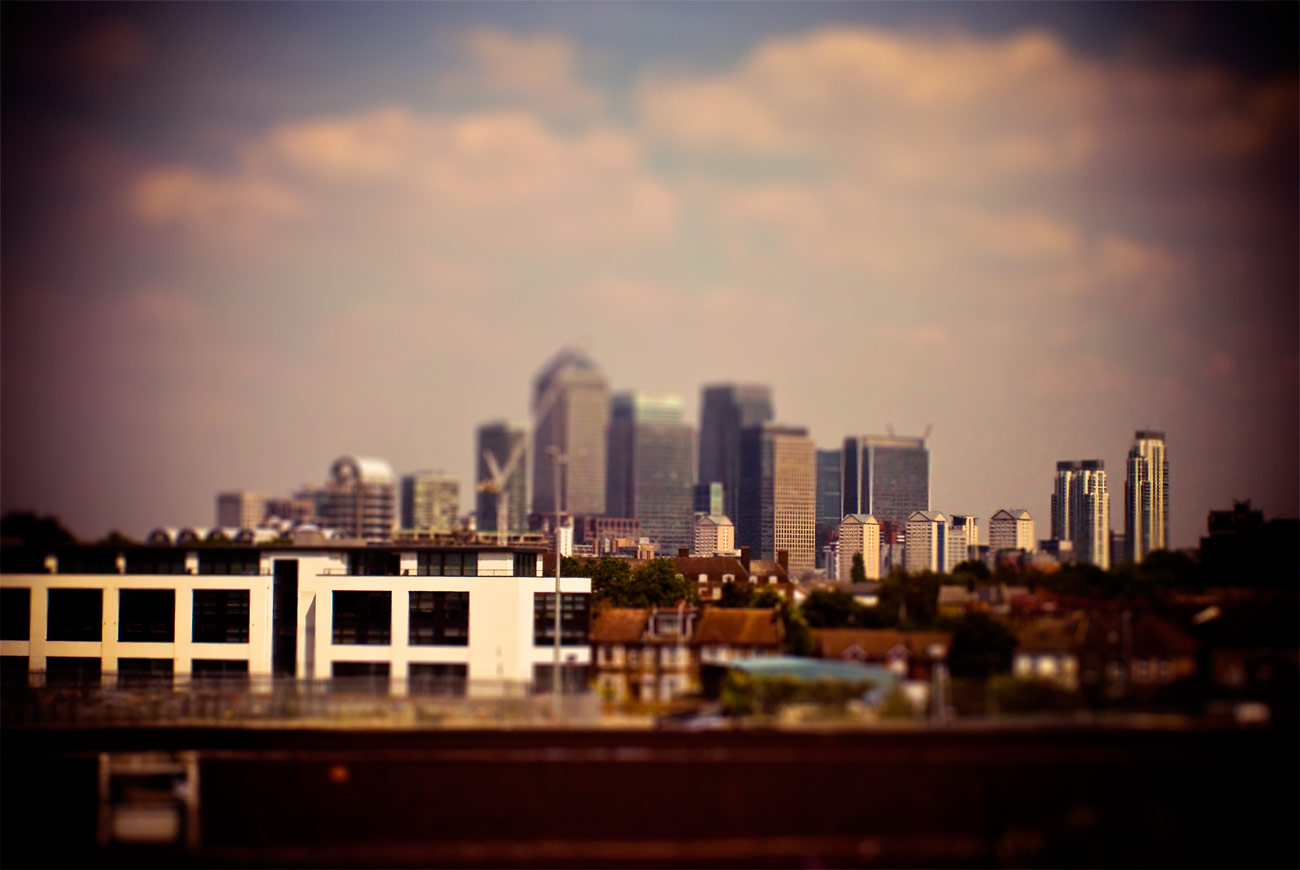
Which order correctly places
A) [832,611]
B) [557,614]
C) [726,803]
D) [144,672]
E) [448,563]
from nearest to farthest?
[726,803]
[557,614]
[832,611]
[144,672]
[448,563]

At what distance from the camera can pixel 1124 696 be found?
30625mm

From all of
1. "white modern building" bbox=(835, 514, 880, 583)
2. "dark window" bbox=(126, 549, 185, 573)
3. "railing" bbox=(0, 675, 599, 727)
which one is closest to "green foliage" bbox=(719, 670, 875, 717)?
"railing" bbox=(0, 675, 599, 727)

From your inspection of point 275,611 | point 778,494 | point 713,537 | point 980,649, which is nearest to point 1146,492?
point 980,649

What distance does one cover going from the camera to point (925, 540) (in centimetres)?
7000

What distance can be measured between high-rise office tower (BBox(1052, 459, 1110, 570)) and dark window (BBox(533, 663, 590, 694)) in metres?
24.0

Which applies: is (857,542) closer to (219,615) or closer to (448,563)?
(448,563)

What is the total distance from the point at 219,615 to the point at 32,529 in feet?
38.3

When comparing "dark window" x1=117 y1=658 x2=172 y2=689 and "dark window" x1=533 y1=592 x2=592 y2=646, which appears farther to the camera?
"dark window" x1=533 y1=592 x2=592 y2=646

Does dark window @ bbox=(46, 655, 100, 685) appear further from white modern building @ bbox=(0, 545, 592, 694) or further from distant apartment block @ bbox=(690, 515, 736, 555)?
distant apartment block @ bbox=(690, 515, 736, 555)

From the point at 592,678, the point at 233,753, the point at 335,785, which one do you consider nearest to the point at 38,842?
the point at 233,753

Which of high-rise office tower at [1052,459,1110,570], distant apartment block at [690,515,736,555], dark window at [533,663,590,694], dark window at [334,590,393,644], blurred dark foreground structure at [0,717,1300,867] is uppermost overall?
high-rise office tower at [1052,459,1110,570]

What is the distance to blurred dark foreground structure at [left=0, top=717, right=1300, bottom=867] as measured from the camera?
28.2m

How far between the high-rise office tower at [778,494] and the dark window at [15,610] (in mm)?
40414

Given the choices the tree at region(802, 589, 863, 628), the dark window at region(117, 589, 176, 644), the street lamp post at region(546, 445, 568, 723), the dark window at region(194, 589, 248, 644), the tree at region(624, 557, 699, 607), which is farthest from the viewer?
the tree at region(624, 557, 699, 607)
